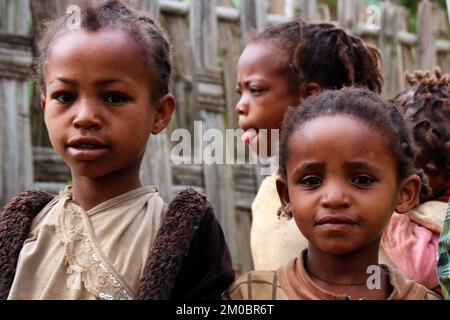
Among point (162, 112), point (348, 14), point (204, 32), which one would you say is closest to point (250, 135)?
point (162, 112)

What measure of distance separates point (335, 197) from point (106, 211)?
0.75 m

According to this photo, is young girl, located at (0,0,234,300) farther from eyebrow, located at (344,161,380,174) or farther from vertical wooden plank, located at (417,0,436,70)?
vertical wooden plank, located at (417,0,436,70)

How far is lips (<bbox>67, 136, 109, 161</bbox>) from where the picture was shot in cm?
308

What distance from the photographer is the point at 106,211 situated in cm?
314

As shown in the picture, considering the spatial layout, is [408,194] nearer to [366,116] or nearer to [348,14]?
[366,116]

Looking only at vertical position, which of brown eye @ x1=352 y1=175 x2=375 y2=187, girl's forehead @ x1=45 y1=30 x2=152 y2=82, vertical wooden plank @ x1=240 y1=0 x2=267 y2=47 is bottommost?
brown eye @ x1=352 y1=175 x2=375 y2=187

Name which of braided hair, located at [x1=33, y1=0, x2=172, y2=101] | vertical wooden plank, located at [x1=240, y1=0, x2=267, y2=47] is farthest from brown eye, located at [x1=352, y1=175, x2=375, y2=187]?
vertical wooden plank, located at [x1=240, y1=0, x2=267, y2=47]

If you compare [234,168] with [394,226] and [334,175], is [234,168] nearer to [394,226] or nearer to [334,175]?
[394,226]

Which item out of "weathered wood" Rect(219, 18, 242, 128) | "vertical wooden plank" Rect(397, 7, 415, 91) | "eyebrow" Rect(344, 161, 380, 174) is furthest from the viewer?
"vertical wooden plank" Rect(397, 7, 415, 91)

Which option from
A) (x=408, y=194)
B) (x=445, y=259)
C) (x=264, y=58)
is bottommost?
(x=445, y=259)

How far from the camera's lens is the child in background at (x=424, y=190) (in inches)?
154

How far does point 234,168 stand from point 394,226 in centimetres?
262

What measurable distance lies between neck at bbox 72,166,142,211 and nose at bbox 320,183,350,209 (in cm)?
65
